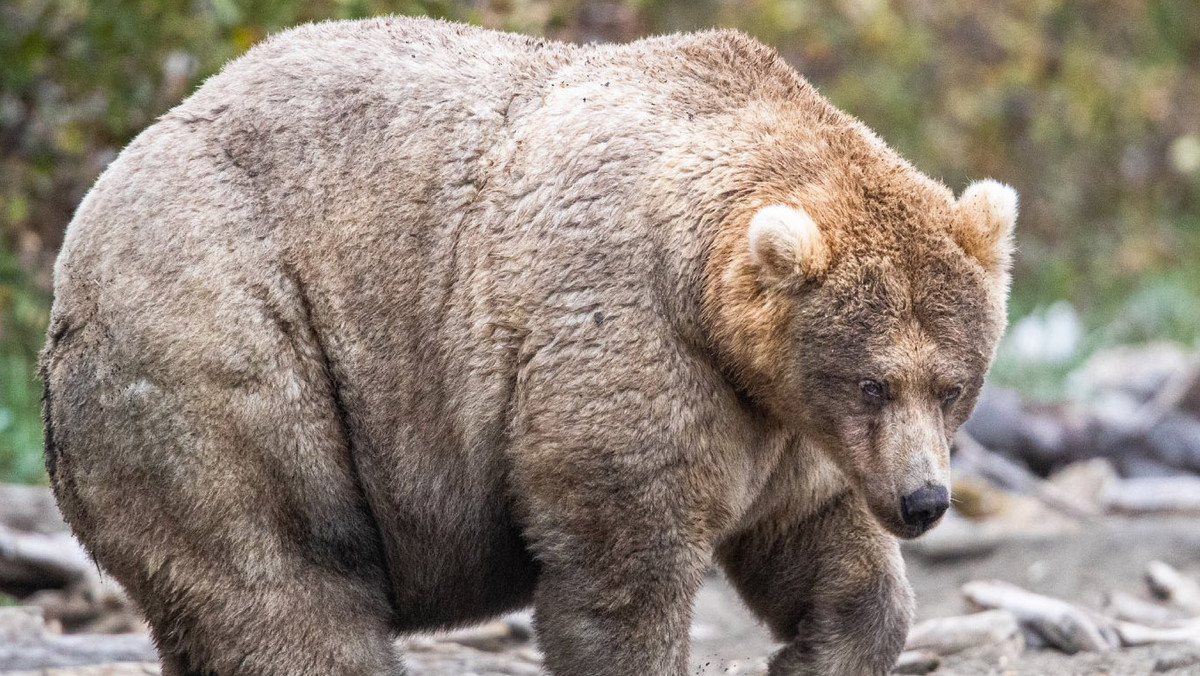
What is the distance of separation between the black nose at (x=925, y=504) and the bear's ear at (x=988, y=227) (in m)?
0.79

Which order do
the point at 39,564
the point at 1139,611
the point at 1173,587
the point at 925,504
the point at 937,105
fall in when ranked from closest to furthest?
the point at 925,504
the point at 39,564
the point at 1139,611
the point at 1173,587
the point at 937,105

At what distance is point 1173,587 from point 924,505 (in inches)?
167

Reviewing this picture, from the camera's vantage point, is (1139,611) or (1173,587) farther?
(1173,587)

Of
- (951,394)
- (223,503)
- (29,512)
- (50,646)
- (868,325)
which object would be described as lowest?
(29,512)

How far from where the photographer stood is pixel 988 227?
4965 millimetres

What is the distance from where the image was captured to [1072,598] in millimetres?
8273

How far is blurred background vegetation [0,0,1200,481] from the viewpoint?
953cm

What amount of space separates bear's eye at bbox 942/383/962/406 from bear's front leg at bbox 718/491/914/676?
0.71 metres

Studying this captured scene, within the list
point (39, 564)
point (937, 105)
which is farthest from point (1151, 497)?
point (937, 105)

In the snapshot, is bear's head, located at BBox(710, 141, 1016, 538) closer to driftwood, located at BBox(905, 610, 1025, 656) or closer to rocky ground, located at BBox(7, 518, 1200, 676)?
rocky ground, located at BBox(7, 518, 1200, 676)

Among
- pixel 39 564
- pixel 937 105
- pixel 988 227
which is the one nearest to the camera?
pixel 988 227

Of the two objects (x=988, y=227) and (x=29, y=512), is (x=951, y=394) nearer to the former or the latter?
(x=988, y=227)

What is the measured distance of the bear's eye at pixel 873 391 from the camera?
4723 mm

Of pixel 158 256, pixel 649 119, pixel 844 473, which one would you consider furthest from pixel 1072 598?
pixel 158 256
